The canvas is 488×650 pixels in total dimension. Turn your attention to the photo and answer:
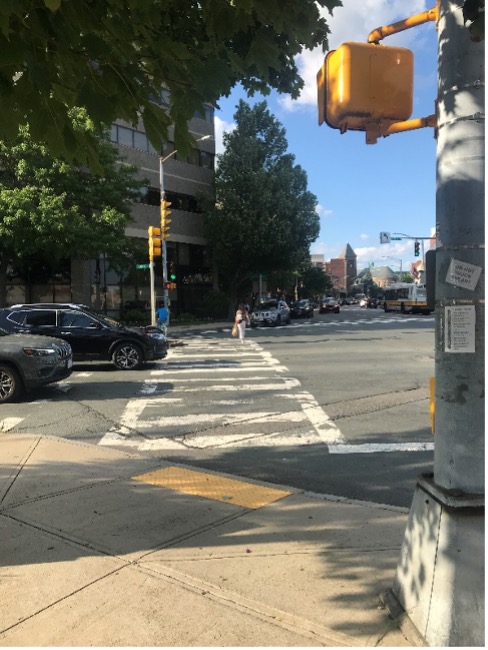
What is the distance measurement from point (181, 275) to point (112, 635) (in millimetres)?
39555

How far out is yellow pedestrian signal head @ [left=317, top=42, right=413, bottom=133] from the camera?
3.26 m

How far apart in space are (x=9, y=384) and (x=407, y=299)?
48242mm

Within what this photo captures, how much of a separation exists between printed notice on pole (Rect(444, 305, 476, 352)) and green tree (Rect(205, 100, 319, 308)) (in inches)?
1413

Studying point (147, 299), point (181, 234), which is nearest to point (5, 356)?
point (147, 299)

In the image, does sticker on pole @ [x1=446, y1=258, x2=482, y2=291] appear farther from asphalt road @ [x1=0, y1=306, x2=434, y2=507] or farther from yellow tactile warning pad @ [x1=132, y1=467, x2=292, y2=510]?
asphalt road @ [x1=0, y1=306, x2=434, y2=507]

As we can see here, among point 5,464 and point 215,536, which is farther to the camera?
point 5,464

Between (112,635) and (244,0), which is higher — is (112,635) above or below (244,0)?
below

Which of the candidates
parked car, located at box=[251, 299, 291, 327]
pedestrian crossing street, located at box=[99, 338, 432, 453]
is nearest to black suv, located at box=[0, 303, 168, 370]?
pedestrian crossing street, located at box=[99, 338, 432, 453]

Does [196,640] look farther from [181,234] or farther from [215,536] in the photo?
[181,234]

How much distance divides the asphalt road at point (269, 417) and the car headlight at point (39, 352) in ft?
2.91

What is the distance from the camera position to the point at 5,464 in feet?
19.9

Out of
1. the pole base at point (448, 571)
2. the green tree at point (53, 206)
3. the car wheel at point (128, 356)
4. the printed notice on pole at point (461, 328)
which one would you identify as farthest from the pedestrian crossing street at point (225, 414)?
the green tree at point (53, 206)

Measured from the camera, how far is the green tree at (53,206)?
77.4 ft

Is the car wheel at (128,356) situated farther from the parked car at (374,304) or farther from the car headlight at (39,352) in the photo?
the parked car at (374,304)
